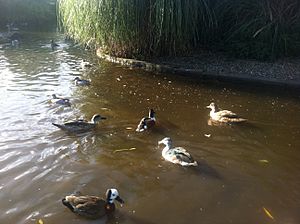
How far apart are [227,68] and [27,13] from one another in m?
23.7

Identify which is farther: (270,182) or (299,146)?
(299,146)

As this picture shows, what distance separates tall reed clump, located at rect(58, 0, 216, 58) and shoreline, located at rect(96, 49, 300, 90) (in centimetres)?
56

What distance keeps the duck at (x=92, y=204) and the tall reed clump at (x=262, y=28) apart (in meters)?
11.2

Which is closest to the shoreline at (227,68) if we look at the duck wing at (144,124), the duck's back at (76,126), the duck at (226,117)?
the duck at (226,117)

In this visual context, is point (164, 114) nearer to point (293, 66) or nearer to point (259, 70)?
point (259, 70)

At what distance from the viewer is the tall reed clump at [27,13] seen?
108 feet

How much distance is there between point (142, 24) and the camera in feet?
52.4

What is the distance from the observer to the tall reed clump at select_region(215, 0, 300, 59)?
16203 millimetres

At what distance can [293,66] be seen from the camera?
15.4 metres

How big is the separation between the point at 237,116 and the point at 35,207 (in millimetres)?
5875

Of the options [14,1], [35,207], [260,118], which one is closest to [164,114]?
[260,118]

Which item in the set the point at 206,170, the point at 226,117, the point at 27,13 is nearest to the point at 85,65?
the point at 226,117

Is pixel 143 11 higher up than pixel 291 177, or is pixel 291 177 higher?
pixel 143 11

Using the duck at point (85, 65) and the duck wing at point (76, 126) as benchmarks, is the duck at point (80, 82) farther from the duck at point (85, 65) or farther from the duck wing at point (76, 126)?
the duck wing at point (76, 126)
